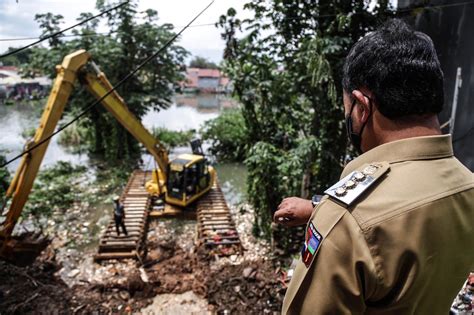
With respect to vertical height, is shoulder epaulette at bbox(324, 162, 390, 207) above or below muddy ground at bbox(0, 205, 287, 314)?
above

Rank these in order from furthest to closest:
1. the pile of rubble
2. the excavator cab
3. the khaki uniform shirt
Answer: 1. the excavator cab
2. the pile of rubble
3. the khaki uniform shirt

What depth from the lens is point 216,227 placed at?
6.98 meters

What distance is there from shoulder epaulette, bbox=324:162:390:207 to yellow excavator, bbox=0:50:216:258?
208 inches

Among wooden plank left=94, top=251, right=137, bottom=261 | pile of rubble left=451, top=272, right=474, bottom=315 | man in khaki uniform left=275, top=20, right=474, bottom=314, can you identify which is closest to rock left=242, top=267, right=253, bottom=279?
wooden plank left=94, top=251, right=137, bottom=261

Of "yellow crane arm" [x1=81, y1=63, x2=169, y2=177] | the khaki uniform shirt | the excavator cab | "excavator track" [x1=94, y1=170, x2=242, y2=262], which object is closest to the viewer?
the khaki uniform shirt

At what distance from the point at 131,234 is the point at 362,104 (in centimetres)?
639

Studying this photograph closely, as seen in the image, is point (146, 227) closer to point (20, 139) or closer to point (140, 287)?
point (140, 287)

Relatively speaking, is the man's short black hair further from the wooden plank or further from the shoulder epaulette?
the wooden plank

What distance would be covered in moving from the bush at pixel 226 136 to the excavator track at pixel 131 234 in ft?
17.9

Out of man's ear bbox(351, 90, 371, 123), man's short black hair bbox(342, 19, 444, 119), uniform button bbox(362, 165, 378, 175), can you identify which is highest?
man's short black hair bbox(342, 19, 444, 119)

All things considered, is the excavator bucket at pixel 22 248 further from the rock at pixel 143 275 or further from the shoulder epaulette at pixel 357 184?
the shoulder epaulette at pixel 357 184

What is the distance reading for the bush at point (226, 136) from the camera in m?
13.9

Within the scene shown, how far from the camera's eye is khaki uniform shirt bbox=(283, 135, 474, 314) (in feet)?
2.78

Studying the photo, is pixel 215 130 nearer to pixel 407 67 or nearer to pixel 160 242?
pixel 160 242
